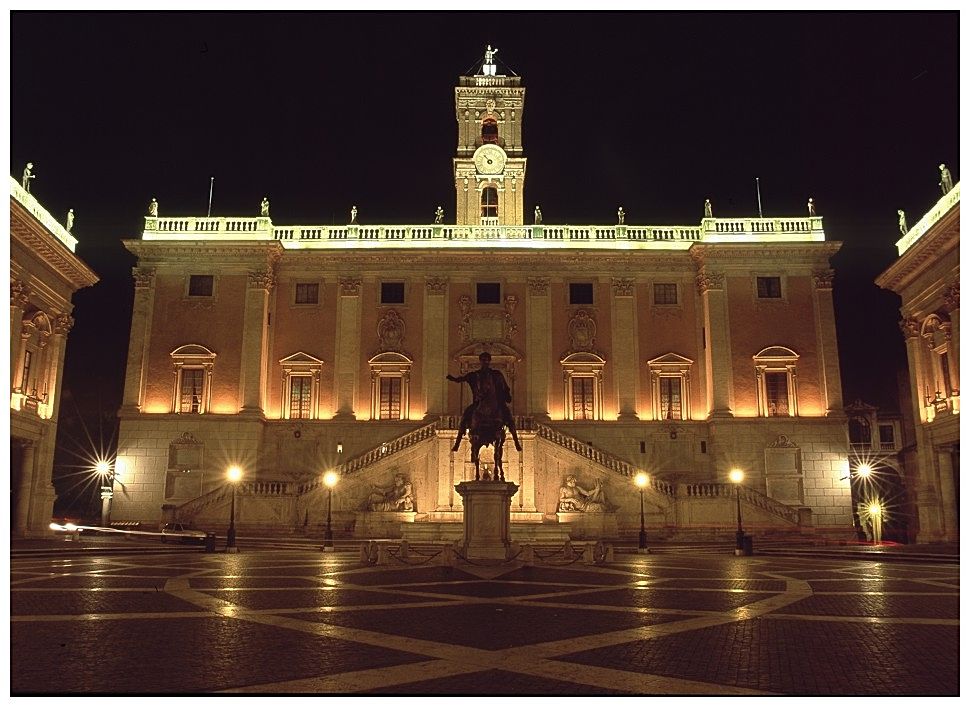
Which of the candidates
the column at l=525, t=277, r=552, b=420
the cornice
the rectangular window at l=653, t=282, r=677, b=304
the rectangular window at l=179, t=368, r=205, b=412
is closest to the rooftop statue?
the cornice

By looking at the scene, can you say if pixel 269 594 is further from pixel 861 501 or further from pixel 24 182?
pixel 861 501

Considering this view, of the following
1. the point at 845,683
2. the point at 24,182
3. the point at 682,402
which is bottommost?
the point at 845,683

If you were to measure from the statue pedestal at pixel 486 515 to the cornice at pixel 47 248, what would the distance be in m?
22.1

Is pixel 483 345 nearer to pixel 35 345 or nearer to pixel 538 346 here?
pixel 538 346

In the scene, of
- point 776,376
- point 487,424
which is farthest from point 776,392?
point 487,424

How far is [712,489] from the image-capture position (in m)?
36.0

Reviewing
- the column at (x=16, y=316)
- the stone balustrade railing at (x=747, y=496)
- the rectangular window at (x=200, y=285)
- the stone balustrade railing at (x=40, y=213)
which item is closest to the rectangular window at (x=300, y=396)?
the rectangular window at (x=200, y=285)

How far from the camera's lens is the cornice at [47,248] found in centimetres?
3117

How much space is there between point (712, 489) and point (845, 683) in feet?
98.1

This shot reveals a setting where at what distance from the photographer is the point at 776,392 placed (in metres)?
42.3

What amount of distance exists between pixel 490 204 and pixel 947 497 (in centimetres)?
2970

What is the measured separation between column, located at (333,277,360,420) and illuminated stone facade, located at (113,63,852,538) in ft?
0.39

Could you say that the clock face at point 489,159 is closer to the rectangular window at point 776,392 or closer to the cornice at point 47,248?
the rectangular window at point 776,392

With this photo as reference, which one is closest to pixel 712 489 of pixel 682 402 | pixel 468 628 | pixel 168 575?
pixel 682 402
